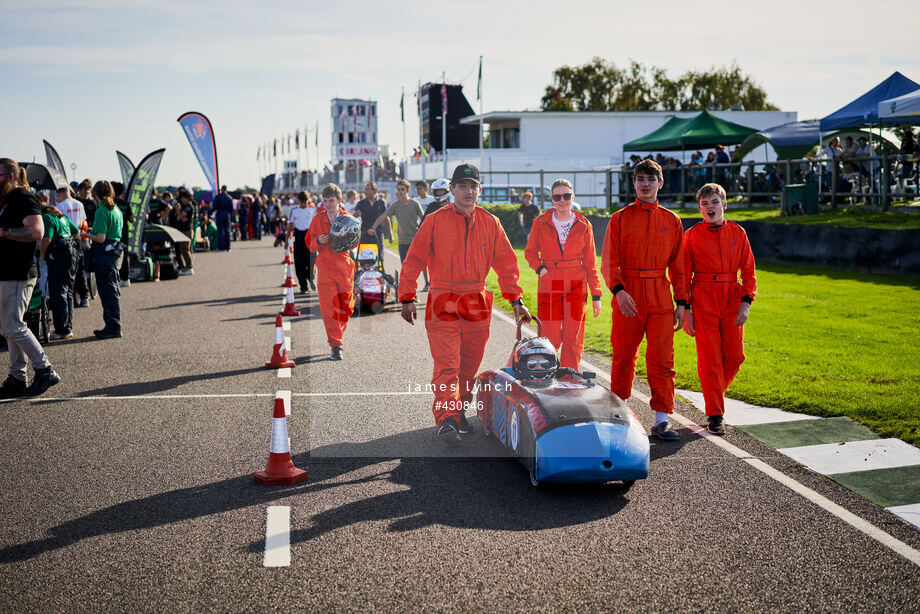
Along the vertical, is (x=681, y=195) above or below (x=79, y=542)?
above

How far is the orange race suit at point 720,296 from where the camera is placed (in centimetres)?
728

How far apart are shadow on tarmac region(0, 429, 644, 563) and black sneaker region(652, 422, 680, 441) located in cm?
117

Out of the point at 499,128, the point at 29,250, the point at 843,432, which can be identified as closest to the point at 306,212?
the point at 29,250

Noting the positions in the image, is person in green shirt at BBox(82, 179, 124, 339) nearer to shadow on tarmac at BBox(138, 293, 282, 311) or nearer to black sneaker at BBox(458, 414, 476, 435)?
shadow on tarmac at BBox(138, 293, 282, 311)

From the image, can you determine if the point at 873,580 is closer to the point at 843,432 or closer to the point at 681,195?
the point at 843,432

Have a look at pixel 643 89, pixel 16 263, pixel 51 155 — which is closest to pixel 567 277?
pixel 16 263

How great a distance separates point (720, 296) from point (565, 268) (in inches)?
63.7

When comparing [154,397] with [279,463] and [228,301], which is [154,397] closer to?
[279,463]

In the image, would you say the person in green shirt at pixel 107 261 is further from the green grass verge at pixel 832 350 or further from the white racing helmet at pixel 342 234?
the green grass verge at pixel 832 350

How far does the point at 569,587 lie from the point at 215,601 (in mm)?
1654

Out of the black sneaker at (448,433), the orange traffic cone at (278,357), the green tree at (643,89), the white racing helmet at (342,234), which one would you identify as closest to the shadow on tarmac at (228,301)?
the white racing helmet at (342,234)

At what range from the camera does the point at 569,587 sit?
4324 millimetres

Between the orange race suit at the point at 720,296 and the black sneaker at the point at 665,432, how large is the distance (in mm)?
419

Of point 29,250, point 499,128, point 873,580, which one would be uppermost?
point 499,128
